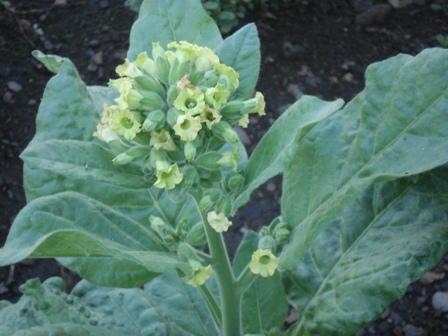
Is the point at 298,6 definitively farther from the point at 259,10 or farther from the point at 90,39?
the point at 90,39

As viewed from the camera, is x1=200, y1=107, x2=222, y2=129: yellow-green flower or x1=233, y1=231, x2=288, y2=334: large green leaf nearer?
x1=200, y1=107, x2=222, y2=129: yellow-green flower

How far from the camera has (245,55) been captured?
1.44 m

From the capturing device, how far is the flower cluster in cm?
124

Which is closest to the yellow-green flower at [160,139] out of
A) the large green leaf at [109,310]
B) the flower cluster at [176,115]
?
the flower cluster at [176,115]

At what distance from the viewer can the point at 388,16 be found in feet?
10.7

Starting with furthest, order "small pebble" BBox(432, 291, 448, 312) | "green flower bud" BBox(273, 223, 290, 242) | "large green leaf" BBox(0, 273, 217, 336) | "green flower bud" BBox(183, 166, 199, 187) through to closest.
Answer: "small pebble" BBox(432, 291, 448, 312) < "large green leaf" BBox(0, 273, 217, 336) < "green flower bud" BBox(273, 223, 290, 242) < "green flower bud" BBox(183, 166, 199, 187)

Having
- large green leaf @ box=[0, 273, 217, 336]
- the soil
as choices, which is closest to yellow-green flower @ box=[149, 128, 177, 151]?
large green leaf @ box=[0, 273, 217, 336]

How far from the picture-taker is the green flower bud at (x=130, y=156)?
1295mm

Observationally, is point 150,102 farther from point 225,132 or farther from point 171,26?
point 171,26

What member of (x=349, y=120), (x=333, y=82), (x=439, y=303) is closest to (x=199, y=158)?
(x=349, y=120)

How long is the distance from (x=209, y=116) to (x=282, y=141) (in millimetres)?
183

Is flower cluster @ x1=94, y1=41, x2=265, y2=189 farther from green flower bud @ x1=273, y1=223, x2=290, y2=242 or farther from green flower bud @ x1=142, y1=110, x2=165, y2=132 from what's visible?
green flower bud @ x1=273, y1=223, x2=290, y2=242

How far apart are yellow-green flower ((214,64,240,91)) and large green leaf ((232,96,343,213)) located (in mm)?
135

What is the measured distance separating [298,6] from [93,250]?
242 cm
